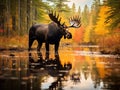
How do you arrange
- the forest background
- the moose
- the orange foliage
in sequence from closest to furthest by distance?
the moose
the forest background
the orange foliage

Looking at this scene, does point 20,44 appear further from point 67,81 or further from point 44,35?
point 67,81

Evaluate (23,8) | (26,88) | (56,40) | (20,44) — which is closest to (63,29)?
(56,40)

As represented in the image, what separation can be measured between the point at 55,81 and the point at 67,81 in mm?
318

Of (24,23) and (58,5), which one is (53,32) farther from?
(58,5)

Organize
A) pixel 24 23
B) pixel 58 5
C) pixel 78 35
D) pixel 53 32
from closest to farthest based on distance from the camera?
1. pixel 53 32
2. pixel 24 23
3. pixel 58 5
4. pixel 78 35

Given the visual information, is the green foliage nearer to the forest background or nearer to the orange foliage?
the forest background

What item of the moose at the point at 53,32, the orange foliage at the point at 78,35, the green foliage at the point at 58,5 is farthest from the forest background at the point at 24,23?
the orange foliage at the point at 78,35

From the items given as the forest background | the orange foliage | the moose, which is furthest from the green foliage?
the moose

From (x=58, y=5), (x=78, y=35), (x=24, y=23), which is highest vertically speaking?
(x=58, y=5)

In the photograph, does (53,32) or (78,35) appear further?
(78,35)

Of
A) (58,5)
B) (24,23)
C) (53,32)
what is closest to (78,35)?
(58,5)

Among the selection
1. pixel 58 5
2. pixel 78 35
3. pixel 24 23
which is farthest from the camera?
pixel 78 35

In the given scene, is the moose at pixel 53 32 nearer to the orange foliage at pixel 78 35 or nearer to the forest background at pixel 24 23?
the forest background at pixel 24 23

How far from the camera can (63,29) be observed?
2789cm
